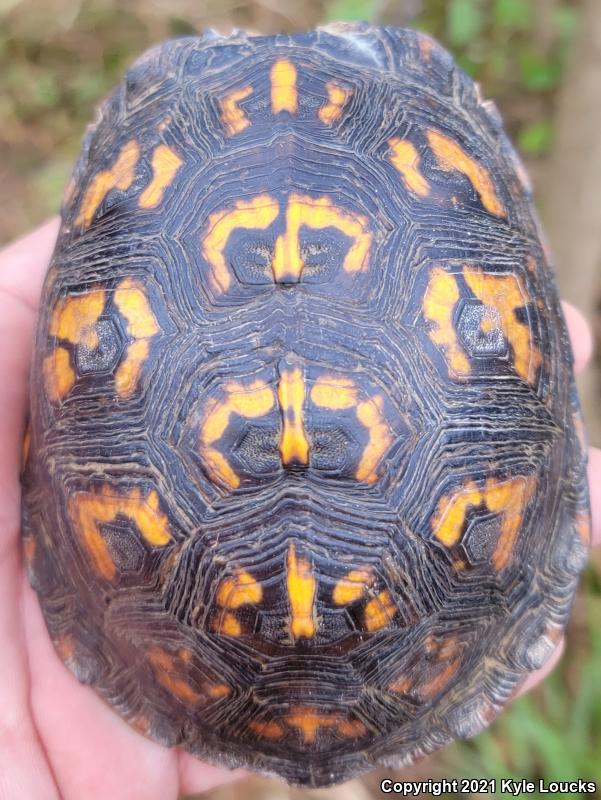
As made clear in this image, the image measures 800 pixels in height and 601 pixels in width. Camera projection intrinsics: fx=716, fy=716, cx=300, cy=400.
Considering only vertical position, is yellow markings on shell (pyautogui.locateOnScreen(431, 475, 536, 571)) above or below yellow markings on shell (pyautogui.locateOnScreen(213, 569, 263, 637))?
above

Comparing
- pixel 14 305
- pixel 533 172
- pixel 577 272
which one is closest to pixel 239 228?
pixel 14 305

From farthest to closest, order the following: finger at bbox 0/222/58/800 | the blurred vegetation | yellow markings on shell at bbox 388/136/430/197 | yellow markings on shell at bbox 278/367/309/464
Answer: the blurred vegetation, finger at bbox 0/222/58/800, yellow markings on shell at bbox 388/136/430/197, yellow markings on shell at bbox 278/367/309/464

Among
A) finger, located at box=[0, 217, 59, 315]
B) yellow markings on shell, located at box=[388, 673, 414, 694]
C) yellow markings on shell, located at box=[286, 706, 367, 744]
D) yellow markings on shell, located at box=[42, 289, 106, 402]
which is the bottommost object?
yellow markings on shell, located at box=[286, 706, 367, 744]

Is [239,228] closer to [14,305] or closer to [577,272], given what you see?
[14,305]

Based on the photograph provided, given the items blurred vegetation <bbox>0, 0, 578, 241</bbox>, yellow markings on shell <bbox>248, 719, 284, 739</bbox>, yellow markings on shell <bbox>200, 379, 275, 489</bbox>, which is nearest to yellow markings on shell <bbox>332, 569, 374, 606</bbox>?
yellow markings on shell <bbox>200, 379, 275, 489</bbox>

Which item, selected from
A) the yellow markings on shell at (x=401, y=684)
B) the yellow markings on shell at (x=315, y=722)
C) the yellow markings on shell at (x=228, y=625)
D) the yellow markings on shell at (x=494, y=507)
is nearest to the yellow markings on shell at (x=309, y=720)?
the yellow markings on shell at (x=315, y=722)

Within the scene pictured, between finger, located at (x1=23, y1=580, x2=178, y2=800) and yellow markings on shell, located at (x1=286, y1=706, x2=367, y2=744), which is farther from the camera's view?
finger, located at (x1=23, y1=580, x2=178, y2=800)

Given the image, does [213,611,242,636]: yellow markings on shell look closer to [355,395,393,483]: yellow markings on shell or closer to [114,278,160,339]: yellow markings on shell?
[355,395,393,483]: yellow markings on shell
